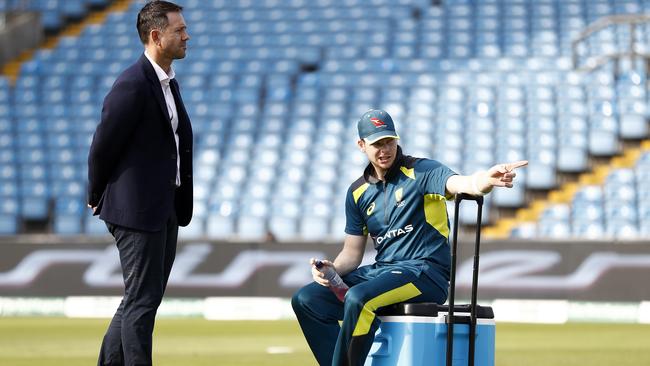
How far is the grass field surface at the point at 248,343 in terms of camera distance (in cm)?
1054

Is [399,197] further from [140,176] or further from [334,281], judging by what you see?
[140,176]

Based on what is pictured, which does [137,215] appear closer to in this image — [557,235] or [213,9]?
[557,235]

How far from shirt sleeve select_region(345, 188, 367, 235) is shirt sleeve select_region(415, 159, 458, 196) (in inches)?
19.5

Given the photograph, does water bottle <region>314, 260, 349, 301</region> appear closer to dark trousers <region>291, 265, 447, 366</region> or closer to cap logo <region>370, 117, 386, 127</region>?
dark trousers <region>291, 265, 447, 366</region>

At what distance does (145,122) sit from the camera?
6.30m

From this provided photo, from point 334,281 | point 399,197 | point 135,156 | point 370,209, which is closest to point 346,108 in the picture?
point 370,209

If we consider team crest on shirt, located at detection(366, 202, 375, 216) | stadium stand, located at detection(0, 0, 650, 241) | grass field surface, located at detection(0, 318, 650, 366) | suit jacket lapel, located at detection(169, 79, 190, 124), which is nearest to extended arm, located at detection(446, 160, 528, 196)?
team crest on shirt, located at detection(366, 202, 375, 216)

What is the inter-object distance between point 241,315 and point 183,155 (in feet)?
39.4

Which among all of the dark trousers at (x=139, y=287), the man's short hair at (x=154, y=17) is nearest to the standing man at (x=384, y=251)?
the dark trousers at (x=139, y=287)

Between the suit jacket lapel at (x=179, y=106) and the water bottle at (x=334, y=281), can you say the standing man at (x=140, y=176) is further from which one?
the water bottle at (x=334, y=281)

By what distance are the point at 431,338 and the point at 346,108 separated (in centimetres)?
1707

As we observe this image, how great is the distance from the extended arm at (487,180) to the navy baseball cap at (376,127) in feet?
1.70

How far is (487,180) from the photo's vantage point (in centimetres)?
589

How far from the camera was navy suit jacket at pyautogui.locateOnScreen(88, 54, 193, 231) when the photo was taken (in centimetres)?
618
